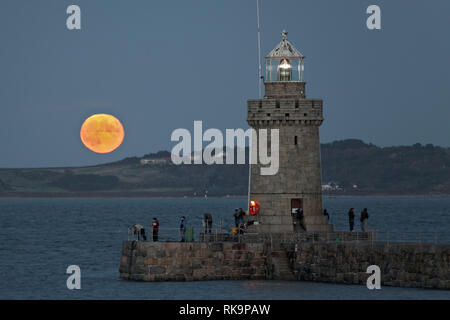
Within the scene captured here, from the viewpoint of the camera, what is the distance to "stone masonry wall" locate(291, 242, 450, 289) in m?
44.3

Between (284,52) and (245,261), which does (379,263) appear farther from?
(284,52)

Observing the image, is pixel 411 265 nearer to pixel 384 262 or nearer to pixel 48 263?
pixel 384 262

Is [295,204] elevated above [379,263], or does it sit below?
above

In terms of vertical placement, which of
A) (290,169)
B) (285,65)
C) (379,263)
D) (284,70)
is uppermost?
(285,65)

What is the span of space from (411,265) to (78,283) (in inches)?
687

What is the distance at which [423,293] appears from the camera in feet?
143

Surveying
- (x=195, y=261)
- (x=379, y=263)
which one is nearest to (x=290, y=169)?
(x=195, y=261)

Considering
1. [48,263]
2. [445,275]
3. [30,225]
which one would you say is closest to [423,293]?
[445,275]

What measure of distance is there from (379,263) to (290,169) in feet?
27.5

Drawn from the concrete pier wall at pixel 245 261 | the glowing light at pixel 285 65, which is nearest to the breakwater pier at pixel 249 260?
the concrete pier wall at pixel 245 261

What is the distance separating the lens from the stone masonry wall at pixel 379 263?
44.3m

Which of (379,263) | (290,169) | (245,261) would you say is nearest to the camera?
(379,263)

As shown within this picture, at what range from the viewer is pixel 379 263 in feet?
152

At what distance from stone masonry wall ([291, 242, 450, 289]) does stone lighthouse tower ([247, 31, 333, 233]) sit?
3842mm
